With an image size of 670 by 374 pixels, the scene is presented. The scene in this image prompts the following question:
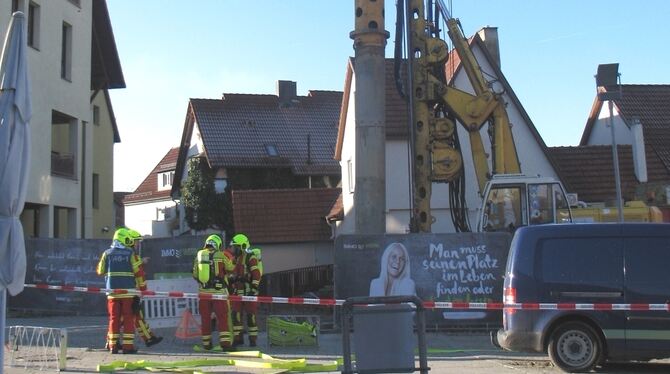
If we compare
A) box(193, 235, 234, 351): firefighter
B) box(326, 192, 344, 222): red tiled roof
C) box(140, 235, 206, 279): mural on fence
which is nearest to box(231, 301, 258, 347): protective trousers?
box(193, 235, 234, 351): firefighter

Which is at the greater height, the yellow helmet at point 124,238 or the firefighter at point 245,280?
the yellow helmet at point 124,238

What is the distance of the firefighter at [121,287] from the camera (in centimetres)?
1270

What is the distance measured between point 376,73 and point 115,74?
20.7m

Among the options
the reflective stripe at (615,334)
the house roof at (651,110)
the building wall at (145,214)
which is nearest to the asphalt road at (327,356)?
the reflective stripe at (615,334)

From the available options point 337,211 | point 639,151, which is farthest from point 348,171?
point 639,151

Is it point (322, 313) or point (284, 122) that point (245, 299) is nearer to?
point (322, 313)

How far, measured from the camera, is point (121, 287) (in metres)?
12.8

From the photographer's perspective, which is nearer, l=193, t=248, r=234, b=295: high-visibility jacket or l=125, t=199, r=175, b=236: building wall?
l=193, t=248, r=234, b=295: high-visibility jacket

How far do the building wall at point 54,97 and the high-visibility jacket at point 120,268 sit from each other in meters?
12.0

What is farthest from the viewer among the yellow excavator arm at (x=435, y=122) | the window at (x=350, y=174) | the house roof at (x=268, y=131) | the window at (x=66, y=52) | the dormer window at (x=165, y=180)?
the dormer window at (x=165, y=180)

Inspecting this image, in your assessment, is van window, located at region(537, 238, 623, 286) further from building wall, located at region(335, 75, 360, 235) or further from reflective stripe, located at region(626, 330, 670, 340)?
building wall, located at region(335, 75, 360, 235)

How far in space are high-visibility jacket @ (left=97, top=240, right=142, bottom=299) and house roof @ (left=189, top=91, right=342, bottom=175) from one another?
3115 centimetres

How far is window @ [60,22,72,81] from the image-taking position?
27.5 meters

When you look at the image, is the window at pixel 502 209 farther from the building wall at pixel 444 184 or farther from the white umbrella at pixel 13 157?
the white umbrella at pixel 13 157
